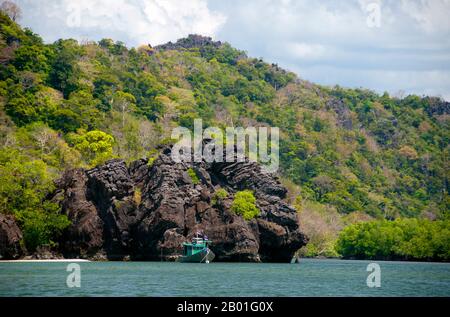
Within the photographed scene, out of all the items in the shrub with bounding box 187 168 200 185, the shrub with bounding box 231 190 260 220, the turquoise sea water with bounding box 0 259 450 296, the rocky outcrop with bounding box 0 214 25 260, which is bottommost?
the turquoise sea water with bounding box 0 259 450 296

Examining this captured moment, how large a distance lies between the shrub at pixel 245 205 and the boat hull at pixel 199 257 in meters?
4.62

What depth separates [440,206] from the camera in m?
119

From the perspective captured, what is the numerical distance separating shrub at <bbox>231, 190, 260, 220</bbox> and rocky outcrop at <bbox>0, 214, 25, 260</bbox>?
56.8 feet

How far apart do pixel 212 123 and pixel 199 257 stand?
58514 millimetres

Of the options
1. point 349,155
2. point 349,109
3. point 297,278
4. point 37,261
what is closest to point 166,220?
point 37,261

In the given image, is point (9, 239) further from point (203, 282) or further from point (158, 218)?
point (203, 282)

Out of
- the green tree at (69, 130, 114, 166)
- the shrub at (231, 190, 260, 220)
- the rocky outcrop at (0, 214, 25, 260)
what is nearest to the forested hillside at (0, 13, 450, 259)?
the green tree at (69, 130, 114, 166)

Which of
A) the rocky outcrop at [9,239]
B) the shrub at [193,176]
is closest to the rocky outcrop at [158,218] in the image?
the shrub at [193,176]

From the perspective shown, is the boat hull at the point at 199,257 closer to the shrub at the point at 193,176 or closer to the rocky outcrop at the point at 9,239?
the shrub at the point at 193,176

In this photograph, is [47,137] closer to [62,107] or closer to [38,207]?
[62,107]

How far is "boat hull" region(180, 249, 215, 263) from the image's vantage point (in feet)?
206

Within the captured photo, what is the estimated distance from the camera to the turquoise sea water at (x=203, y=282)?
3722 centimetres

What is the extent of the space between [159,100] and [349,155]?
3580cm

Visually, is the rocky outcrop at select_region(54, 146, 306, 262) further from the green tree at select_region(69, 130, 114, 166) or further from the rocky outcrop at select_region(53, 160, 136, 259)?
the green tree at select_region(69, 130, 114, 166)
